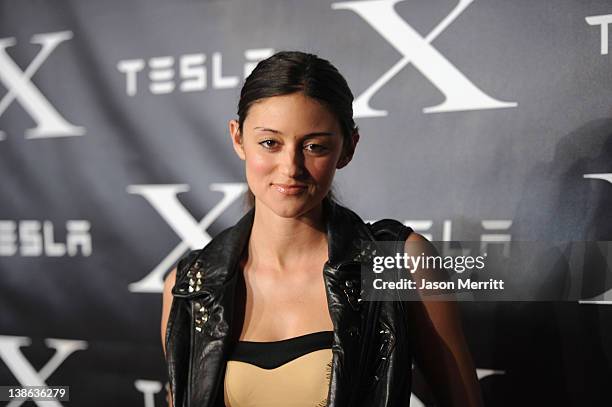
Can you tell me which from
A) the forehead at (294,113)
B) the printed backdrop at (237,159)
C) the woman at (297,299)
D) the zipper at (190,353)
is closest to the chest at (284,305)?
the woman at (297,299)

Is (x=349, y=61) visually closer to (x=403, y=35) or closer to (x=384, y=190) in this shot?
A: (x=403, y=35)

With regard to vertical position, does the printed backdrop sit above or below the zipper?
above

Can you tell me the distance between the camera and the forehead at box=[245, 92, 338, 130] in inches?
43.2

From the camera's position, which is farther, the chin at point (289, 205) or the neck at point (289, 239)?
the neck at point (289, 239)

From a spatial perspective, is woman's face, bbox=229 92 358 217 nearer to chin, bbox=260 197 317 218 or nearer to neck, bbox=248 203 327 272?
chin, bbox=260 197 317 218

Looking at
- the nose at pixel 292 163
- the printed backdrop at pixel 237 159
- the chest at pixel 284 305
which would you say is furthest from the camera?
the printed backdrop at pixel 237 159

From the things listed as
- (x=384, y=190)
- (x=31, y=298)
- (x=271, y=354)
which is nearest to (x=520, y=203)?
(x=384, y=190)

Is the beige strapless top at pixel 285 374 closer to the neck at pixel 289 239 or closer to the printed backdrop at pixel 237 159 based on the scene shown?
the neck at pixel 289 239

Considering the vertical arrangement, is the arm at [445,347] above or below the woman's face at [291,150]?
below

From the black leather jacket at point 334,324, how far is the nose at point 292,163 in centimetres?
20

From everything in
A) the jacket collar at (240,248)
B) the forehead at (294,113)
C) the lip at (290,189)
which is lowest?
the jacket collar at (240,248)

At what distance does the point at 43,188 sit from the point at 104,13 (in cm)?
66

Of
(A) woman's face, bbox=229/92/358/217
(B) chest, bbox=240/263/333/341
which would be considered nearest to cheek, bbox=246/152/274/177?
(A) woman's face, bbox=229/92/358/217

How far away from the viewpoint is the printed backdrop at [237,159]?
1556 mm
